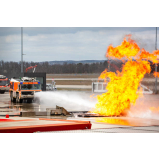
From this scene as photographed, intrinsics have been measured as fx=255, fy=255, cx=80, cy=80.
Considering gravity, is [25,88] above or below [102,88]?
above

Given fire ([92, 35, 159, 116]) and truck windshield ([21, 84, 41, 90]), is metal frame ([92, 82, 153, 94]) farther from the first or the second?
fire ([92, 35, 159, 116])

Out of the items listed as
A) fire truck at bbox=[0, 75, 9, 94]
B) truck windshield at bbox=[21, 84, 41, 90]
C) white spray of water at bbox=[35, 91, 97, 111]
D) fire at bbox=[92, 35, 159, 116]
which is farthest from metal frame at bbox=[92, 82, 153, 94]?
fire at bbox=[92, 35, 159, 116]

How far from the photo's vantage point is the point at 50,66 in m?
27.1

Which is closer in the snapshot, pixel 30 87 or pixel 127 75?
pixel 127 75

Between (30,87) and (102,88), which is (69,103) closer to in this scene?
(30,87)

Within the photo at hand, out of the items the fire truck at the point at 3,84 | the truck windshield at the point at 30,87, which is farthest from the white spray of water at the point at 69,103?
the fire truck at the point at 3,84

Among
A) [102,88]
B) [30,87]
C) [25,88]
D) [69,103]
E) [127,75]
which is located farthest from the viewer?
[102,88]

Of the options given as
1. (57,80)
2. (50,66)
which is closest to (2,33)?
(50,66)

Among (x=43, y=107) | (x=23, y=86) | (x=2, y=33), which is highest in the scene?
(x=2, y=33)

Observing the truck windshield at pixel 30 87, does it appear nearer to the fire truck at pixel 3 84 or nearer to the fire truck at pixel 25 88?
the fire truck at pixel 25 88

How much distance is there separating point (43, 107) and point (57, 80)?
1878 cm

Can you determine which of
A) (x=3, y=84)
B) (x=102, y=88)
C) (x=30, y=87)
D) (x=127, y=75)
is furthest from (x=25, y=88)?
(x=102, y=88)

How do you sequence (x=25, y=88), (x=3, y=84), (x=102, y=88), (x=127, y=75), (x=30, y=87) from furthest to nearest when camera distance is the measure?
(x=102, y=88)
(x=3, y=84)
(x=30, y=87)
(x=25, y=88)
(x=127, y=75)

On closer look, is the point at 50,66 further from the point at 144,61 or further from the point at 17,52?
the point at 144,61
